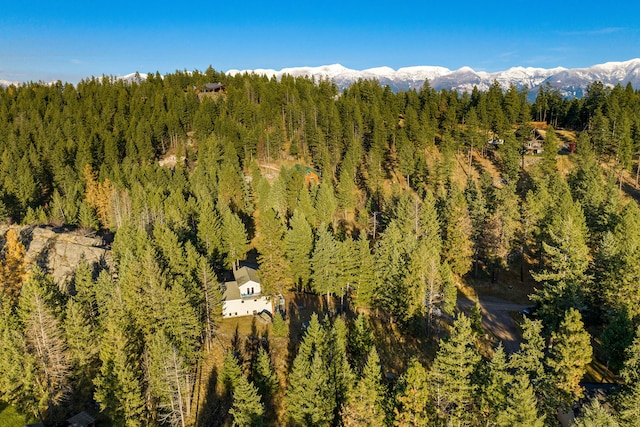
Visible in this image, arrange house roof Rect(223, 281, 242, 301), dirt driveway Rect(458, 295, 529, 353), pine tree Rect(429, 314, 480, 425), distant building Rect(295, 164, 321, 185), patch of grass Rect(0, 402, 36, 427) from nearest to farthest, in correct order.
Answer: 1. pine tree Rect(429, 314, 480, 425)
2. patch of grass Rect(0, 402, 36, 427)
3. dirt driveway Rect(458, 295, 529, 353)
4. house roof Rect(223, 281, 242, 301)
5. distant building Rect(295, 164, 321, 185)

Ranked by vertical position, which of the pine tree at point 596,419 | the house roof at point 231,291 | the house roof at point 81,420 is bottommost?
the house roof at point 81,420

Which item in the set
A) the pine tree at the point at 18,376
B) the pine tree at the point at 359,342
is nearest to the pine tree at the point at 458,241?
the pine tree at the point at 359,342

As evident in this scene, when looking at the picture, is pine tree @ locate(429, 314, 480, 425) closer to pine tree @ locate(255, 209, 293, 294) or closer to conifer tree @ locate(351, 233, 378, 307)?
conifer tree @ locate(351, 233, 378, 307)

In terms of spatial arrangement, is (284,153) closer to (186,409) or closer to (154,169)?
(154,169)

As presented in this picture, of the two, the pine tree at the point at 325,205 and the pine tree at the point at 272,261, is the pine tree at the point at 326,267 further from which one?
the pine tree at the point at 325,205

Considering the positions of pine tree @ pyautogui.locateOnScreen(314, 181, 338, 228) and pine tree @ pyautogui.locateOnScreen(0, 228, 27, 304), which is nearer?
pine tree @ pyautogui.locateOnScreen(0, 228, 27, 304)

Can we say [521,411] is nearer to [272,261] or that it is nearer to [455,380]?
[455,380]

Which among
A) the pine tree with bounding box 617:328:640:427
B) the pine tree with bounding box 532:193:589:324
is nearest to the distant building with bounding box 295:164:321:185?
the pine tree with bounding box 532:193:589:324
